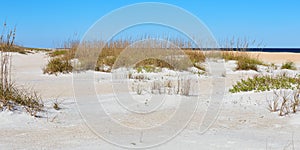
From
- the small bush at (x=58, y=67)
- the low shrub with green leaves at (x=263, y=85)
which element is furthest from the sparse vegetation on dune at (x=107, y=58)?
the low shrub with green leaves at (x=263, y=85)

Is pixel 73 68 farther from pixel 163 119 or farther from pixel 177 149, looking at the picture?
pixel 177 149

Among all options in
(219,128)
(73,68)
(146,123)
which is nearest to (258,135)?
(219,128)

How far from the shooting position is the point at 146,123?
14.5 ft

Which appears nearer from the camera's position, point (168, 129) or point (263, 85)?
point (168, 129)

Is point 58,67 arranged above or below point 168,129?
above

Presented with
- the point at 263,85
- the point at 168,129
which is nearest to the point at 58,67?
the point at 263,85

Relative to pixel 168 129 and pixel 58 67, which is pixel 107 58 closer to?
pixel 58 67

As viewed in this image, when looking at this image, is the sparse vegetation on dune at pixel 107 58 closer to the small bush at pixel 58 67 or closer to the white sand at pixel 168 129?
the small bush at pixel 58 67

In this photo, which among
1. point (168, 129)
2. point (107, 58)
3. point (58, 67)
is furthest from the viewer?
point (107, 58)

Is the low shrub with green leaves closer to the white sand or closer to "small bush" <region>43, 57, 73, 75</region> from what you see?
the white sand

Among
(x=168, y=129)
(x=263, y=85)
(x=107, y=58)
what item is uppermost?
(x=107, y=58)

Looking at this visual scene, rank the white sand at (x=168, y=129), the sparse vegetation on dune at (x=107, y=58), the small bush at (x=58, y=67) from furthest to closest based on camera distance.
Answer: the sparse vegetation on dune at (x=107, y=58)
the small bush at (x=58, y=67)
the white sand at (x=168, y=129)

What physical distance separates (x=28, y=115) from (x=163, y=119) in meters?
1.71

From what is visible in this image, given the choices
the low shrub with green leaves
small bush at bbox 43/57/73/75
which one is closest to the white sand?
the low shrub with green leaves
